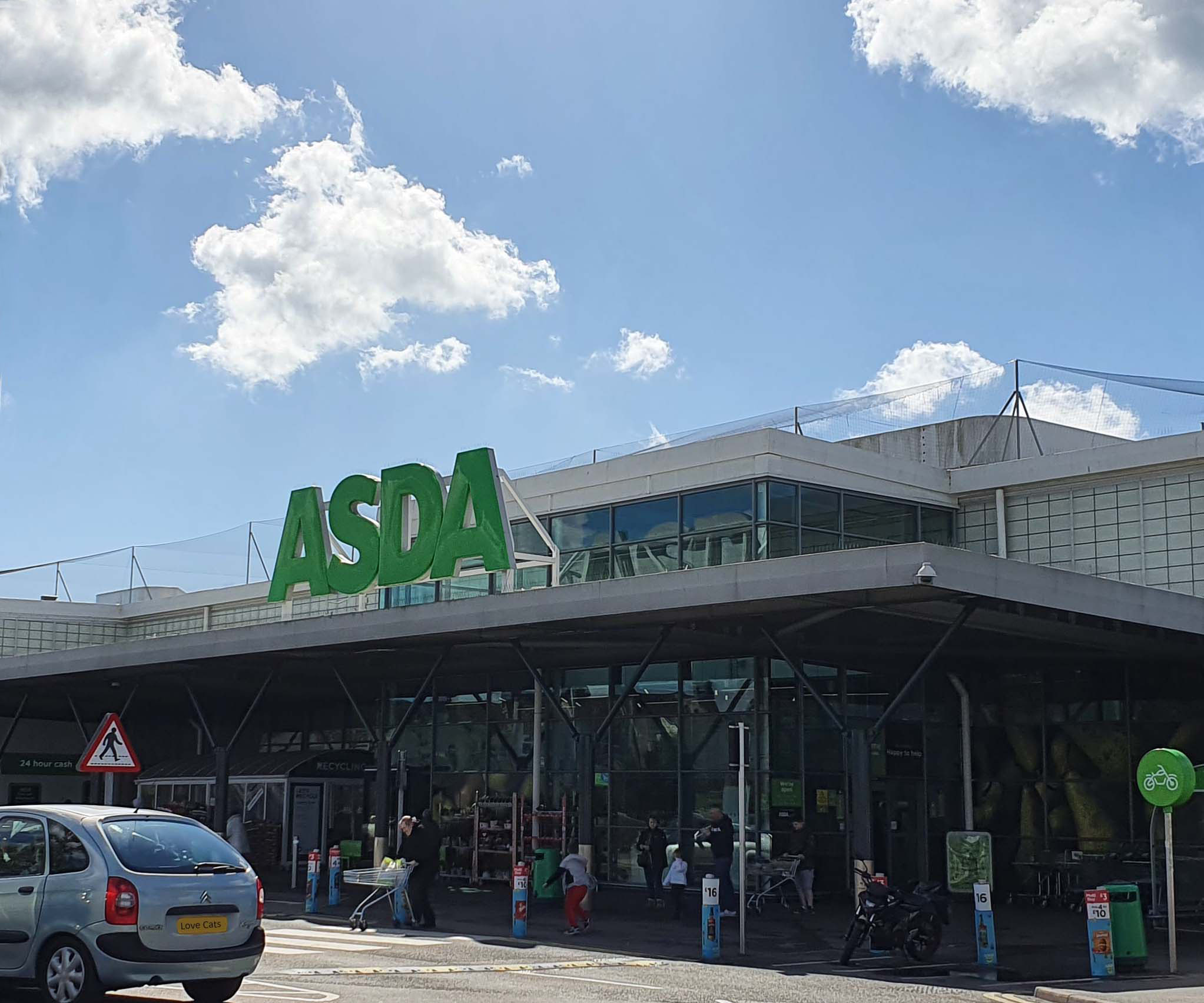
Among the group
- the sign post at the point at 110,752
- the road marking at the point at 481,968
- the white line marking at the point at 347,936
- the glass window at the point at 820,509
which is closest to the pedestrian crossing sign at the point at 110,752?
the sign post at the point at 110,752

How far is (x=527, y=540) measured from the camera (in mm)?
31391

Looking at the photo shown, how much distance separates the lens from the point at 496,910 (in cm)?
2355

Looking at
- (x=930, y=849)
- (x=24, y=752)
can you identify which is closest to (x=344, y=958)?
(x=930, y=849)

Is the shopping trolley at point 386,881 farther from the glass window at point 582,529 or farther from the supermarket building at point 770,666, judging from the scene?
the glass window at point 582,529

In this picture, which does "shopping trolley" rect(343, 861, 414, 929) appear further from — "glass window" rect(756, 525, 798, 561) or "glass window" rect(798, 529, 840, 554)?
"glass window" rect(798, 529, 840, 554)

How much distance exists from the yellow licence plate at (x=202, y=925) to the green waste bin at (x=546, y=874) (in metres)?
14.1

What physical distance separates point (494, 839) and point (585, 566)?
5778mm

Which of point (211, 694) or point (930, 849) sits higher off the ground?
point (211, 694)

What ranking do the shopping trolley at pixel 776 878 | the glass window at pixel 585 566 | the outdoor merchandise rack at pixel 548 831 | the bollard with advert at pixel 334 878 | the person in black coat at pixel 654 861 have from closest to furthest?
the bollard with advert at pixel 334 878, the person in black coat at pixel 654 861, the shopping trolley at pixel 776 878, the outdoor merchandise rack at pixel 548 831, the glass window at pixel 585 566

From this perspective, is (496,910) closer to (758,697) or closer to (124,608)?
(758,697)

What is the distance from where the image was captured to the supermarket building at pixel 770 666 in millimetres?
23375

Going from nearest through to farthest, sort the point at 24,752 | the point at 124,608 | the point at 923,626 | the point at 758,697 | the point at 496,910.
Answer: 1. the point at 923,626
2. the point at 496,910
3. the point at 758,697
4. the point at 24,752
5. the point at 124,608

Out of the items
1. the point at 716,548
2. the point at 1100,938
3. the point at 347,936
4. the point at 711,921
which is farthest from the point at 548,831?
the point at 1100,938

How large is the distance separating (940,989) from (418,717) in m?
20.1
